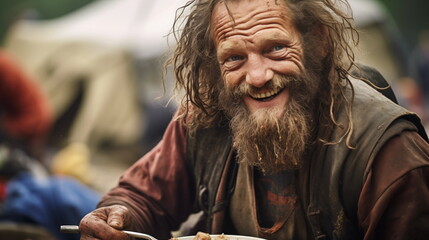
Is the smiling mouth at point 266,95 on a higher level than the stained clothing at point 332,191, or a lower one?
higher

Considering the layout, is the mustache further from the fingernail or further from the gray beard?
the fingernail

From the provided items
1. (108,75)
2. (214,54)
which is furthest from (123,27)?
(214,54)

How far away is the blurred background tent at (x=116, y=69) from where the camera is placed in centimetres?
991

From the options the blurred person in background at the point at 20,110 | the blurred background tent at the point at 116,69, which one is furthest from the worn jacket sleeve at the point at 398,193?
the blurred background tent at the point at 116,69

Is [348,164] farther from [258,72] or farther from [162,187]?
[162,187]

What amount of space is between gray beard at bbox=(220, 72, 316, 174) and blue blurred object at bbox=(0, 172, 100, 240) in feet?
6.40

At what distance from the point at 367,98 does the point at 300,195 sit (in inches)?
20.6

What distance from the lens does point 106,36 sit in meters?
A: 10.5

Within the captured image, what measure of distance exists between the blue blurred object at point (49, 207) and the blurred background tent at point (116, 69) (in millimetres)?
4467

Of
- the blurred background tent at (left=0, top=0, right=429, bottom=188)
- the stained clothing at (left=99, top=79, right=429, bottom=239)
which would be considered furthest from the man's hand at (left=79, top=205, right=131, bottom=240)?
the blurred background tent at (left=0, top=0, right=429, bottom=188)

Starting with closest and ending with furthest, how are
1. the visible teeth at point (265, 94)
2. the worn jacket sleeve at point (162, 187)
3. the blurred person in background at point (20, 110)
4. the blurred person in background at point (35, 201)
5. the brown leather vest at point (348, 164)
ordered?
the brown leather vest at point (348, 164), the visible teeth at point (265, 94), the worn jacket sleeve at point (162, 187), the blurred person in background at point (35, 201), the blurred person in background at point (20, 110)

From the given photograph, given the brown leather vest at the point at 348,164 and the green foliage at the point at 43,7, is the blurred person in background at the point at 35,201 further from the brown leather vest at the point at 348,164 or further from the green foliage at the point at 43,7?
the green foliage at the point at 43,7

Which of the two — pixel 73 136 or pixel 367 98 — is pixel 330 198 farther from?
pixel 73 136

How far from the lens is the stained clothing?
2.69 meters
